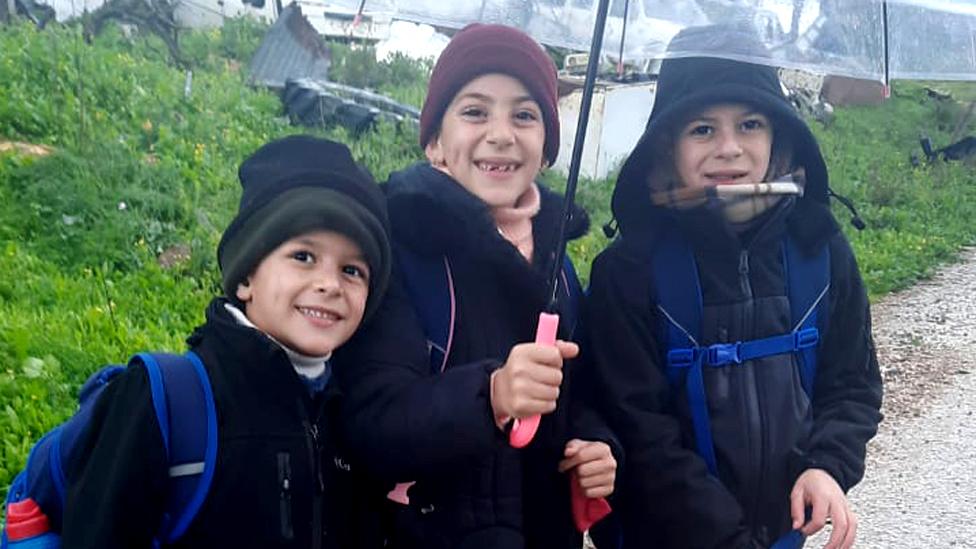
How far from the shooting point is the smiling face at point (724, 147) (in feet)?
7.90

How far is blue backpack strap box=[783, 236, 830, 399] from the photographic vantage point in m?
2.38

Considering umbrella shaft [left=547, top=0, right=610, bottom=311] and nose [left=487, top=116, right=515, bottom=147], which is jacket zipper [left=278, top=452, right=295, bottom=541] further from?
nose [left=487, top=116, right=515, bottom=147]

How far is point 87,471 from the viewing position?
67.4 inches

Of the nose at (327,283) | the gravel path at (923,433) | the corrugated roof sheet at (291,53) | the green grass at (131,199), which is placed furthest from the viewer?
the corrugated roof sheet at (291,53)

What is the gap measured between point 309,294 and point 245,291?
6.0 inches

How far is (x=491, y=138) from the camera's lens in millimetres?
2162

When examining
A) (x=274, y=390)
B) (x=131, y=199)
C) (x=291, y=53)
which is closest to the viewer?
(x=274, y=390)

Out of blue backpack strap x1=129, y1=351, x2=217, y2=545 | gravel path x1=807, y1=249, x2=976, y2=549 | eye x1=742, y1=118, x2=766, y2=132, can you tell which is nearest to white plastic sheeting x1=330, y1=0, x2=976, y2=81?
eye x1=742, y1=118, x2=766, y2=132

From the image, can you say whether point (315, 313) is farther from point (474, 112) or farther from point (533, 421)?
point (474, 112)

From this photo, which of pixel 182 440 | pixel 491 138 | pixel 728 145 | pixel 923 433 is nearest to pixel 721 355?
pixel 728 145

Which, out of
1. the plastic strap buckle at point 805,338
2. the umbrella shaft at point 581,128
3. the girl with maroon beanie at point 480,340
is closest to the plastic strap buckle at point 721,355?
the plastic strap buckle at point 805,338

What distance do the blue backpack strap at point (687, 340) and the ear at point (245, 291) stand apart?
927mm

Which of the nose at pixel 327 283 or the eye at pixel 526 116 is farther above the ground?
the eye at pixel 526 116

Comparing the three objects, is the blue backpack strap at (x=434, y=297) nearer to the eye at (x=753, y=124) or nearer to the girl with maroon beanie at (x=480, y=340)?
the girl with maroon beanie at (x=480, y=340)
